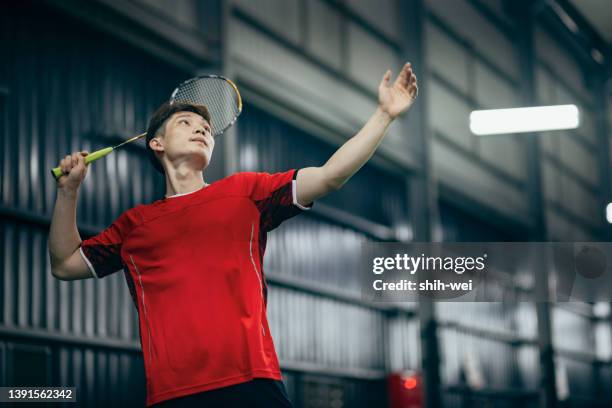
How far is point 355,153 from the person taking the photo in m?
2.90

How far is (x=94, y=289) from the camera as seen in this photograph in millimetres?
7230

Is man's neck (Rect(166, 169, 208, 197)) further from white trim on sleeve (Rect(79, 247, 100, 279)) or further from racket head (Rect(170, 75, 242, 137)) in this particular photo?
racket head (Rect(170, 75, 242, 137))

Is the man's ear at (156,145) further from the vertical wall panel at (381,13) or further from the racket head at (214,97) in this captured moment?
the vertical wall panel at (381,13)

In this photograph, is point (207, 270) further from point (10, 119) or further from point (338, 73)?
point (338, 73)

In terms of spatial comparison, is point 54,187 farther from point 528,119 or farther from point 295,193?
point 528,119

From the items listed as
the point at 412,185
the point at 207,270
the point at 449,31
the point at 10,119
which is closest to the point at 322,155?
the point at 412,185

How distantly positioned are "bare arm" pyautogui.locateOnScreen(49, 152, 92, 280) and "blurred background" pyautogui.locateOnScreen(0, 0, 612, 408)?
11.2ft

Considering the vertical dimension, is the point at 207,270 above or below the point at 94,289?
below

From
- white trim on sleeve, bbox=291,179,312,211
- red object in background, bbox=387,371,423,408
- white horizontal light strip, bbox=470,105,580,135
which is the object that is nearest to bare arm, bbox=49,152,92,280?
white trim on sleeve, bbox=291,179,312,211

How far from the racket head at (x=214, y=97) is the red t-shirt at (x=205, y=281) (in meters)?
0.82

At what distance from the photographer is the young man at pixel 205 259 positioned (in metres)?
2.88

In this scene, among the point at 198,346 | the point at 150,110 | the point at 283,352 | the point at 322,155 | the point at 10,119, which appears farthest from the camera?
the point at 322,155

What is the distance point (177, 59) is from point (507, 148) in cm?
840

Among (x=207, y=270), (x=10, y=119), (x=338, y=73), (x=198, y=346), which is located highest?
(x=338, y=73)
